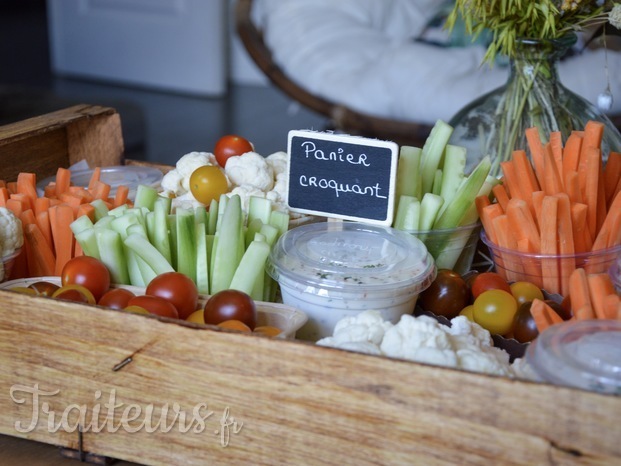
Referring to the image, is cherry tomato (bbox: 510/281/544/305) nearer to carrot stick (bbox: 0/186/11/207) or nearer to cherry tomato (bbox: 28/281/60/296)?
cherry tomato (bbox: 28/281/60/296)

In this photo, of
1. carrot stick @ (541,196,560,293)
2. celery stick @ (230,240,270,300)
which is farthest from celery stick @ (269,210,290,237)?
carrot stick @ (541,196,560,293)

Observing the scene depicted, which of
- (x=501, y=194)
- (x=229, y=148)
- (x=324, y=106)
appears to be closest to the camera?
(x=501, y=194)

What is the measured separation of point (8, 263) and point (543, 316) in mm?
898

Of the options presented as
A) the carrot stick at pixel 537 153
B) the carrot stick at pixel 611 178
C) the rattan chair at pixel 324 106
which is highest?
the carrot stick at pixel 537 153

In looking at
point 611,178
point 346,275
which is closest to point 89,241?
point 346,275

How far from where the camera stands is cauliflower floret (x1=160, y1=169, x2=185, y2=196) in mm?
1743

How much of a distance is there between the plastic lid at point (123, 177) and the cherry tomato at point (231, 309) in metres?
0.59

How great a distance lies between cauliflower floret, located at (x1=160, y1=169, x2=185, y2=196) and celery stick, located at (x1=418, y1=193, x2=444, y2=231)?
50 centimetres

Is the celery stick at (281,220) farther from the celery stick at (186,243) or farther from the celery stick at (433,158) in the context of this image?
the celery stick at (433,158)

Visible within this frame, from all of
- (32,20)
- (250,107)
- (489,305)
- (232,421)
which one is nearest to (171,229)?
(232,421)

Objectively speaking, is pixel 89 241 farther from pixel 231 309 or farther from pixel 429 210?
pixel 429 210

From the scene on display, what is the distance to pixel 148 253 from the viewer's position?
1443mm

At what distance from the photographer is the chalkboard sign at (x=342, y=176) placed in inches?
58.4

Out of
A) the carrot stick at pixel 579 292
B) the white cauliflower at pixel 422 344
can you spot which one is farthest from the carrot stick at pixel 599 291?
the white cauliflower at pixel 422 344
